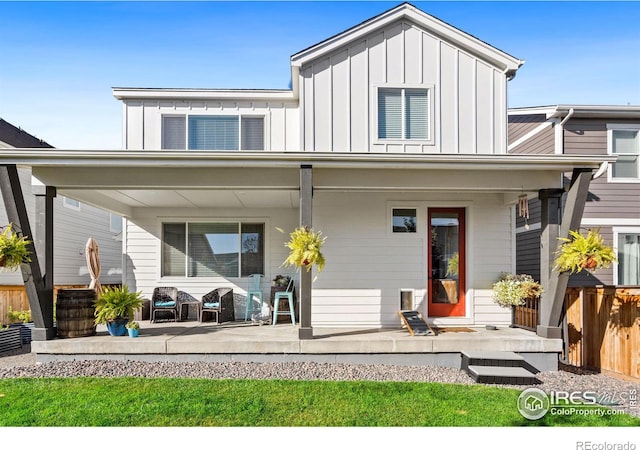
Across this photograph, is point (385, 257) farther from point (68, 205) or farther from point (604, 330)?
point (68, 205)

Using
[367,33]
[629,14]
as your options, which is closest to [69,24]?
[367,33]

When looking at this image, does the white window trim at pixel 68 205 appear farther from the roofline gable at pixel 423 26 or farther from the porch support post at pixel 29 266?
the roofline gable at pixel 423 26

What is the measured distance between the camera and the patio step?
5570 millimetres

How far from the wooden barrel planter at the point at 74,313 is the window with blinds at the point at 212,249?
291 centimetres

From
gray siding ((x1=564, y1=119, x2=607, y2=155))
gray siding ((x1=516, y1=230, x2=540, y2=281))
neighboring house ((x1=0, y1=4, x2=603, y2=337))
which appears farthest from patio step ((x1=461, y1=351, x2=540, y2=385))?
gray siding ((x1=564, y1=119, x2=607, y2=155))

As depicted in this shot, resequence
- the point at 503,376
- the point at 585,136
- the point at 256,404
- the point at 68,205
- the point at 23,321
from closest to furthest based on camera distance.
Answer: the point at 256,404 < the point at 503,376 < the point at 23,321 < the point at 585,136 < the point at 68,205

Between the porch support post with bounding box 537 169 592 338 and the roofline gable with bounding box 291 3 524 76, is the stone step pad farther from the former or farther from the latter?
the roofline gable with bounding box 291 3 524 76

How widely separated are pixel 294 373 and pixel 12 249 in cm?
418

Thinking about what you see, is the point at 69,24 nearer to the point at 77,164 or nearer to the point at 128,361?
the point at 77,164

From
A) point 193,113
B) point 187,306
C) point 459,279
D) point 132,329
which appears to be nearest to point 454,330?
point 459,279

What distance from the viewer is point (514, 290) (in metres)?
7.28

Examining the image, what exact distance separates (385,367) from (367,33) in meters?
5.77

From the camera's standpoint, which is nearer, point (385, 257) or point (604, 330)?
point (604, 330)

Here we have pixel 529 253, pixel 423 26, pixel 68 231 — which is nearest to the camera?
pixel 423 26
